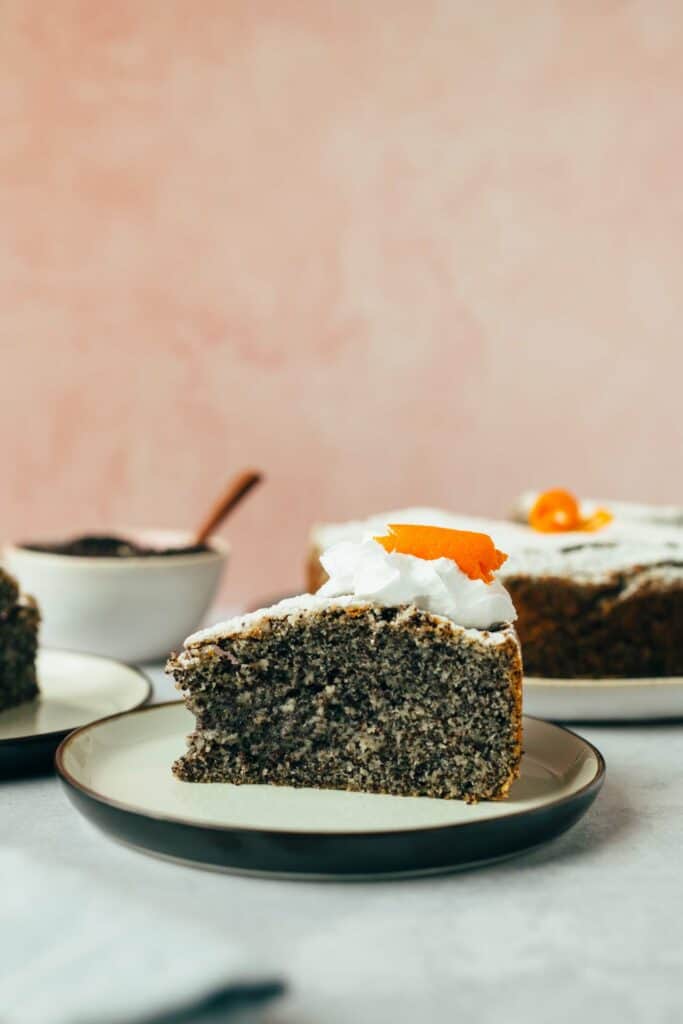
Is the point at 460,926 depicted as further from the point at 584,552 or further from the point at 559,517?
the point at 559,517

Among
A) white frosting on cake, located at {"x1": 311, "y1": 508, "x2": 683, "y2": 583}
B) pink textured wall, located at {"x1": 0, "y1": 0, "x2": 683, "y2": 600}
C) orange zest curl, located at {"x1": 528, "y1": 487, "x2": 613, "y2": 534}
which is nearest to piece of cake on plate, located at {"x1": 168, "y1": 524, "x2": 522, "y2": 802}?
white frosting on cake, located at {"x1": 311, "y1": 508, "x2": 683, "y2": 583}

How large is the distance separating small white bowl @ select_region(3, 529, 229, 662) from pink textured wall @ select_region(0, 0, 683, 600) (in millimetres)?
1451

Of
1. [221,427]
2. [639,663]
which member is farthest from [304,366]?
[639,663]

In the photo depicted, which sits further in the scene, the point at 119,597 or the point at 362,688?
the point at 119,597

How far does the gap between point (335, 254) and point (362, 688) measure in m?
2.50

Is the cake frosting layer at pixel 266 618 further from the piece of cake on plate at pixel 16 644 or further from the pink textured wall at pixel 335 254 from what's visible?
the pink textured wall at pixel 335 254

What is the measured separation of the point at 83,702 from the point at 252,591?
214cm

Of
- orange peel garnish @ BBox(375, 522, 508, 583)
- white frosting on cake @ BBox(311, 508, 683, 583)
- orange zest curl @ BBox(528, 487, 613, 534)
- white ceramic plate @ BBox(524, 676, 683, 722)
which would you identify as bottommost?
white ceramic plate @ BBox(524, 676, 683, 722)

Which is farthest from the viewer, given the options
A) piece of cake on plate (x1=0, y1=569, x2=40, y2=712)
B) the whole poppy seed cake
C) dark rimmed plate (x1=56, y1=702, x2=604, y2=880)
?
the whole poppy seed cake

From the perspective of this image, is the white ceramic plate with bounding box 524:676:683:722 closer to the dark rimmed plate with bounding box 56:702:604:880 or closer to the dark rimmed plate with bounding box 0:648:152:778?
the dark rimmed plate with bounding box 56:702:604:880

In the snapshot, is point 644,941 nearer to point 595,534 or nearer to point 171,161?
point 595,534

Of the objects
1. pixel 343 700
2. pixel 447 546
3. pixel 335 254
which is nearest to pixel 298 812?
pixel 343 700

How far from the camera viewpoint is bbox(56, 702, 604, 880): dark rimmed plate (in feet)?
4.00

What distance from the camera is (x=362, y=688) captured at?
1542mm
